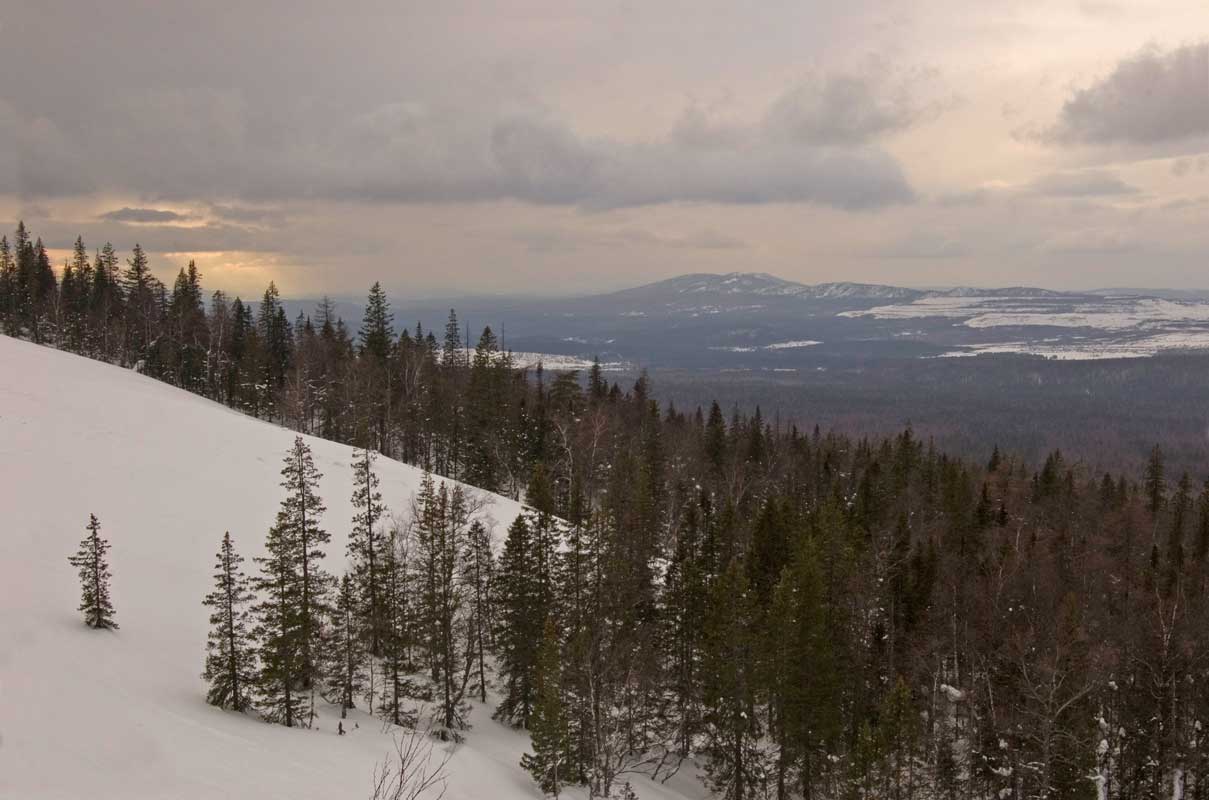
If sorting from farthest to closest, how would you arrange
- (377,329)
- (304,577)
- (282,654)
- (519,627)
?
(377,329) → (519,627) → (304,577) → (282,654)

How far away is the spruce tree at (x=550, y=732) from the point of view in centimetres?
2628

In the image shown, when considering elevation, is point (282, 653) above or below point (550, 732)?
above

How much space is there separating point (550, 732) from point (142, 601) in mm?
19092

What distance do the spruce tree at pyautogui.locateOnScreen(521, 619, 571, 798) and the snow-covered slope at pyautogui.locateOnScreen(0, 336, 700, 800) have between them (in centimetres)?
93

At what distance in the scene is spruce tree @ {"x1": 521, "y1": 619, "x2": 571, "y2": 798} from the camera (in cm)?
2628

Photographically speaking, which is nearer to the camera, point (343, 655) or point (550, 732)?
point (550, 732)

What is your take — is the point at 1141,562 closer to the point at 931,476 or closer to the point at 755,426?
the point at 931,476

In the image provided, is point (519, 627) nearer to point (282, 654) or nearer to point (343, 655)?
point (343, 655)

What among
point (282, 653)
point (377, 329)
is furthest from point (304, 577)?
point (377, 329)

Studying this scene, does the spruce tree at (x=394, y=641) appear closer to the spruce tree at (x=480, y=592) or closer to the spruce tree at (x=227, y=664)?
the spruce tree at (x=480, y=592)

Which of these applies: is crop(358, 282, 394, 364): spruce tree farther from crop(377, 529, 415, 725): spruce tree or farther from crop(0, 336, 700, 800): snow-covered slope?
crop(377, 529, 415, 725): spruce tree

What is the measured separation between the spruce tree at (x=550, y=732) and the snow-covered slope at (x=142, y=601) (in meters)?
0.93

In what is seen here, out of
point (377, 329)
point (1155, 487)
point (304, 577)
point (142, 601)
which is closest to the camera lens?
point (304, 577)

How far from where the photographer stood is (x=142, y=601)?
102 ft
